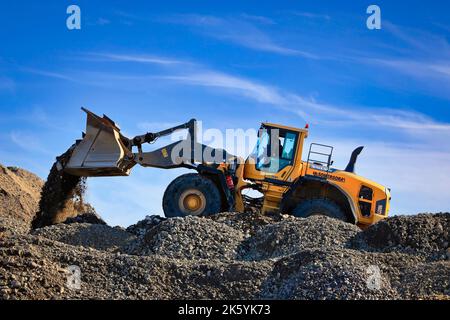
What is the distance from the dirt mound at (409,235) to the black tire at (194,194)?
4.16m

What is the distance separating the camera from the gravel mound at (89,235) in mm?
16938

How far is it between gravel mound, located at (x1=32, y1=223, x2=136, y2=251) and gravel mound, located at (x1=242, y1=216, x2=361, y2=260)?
2921 mm

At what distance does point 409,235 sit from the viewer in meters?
16.3

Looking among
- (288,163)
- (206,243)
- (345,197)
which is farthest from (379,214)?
(206,243)

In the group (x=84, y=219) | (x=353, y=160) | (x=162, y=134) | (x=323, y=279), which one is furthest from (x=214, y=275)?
(x=353, y=160)

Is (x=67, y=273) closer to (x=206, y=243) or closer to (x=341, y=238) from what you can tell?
(x=206, y=243)

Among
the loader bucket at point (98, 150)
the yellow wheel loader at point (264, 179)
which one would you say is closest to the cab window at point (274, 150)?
the yellow wheel loader at point (264, 179)

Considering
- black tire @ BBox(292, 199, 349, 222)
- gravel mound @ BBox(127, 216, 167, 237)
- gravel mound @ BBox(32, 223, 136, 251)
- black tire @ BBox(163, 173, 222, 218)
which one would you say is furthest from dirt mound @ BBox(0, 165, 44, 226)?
black tire @ BBox(292, 199, 349, 222)

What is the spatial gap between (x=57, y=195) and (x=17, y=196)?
8.05m

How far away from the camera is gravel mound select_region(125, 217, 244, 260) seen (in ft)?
50.7

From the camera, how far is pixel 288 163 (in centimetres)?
1948

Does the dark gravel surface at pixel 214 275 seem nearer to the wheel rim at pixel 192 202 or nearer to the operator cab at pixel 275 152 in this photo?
the wheel rim at pixel 192 202
